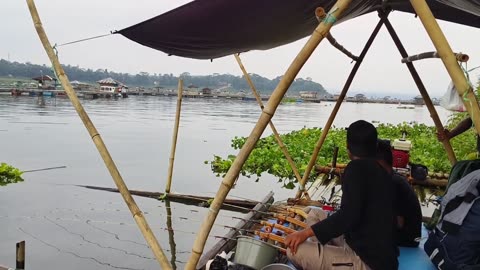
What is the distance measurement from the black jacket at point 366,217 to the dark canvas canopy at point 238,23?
1.80 m

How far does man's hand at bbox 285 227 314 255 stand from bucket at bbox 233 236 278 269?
12.0 inches

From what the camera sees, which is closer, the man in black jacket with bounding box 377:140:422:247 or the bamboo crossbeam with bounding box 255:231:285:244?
the bamboo crossbeam with bounding box 255:231:285:244

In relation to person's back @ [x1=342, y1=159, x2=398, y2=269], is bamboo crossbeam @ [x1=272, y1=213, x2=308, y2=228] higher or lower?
lower

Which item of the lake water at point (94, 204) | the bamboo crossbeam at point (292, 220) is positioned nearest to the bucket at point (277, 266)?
the bamboo crossbeam at point (292, 220)

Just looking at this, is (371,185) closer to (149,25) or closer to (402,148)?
(149,25)

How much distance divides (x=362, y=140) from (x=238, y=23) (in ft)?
7.02

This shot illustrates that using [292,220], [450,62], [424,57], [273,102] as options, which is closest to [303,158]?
[424,57]

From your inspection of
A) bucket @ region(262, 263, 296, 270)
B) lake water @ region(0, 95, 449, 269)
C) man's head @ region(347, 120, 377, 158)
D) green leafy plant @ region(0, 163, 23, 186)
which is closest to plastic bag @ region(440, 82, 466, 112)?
man's head @ region(347, 120, 377, 158)

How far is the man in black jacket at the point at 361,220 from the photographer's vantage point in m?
2.98

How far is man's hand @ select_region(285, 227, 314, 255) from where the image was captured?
324 centimetres

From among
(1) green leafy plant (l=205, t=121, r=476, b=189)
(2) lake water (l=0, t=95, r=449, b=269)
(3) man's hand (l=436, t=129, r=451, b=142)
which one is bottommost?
(2) lake water (l=0, t=95, r=449, b=269)

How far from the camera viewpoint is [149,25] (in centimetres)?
433

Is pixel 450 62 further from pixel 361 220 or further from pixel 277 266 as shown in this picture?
pixel 277 266

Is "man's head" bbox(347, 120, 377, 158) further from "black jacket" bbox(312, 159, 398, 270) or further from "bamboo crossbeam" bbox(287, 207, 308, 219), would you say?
"bamboo crossbeam" bbox(287, 207, 308, 219)
